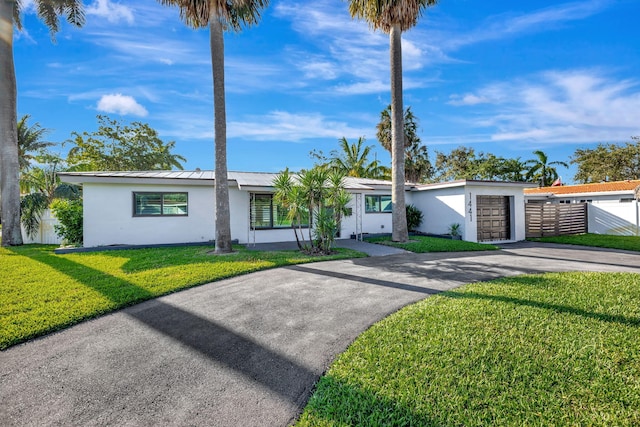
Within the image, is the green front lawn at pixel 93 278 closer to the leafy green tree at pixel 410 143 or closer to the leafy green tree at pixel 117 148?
the leafy green tree at pixel 410 143

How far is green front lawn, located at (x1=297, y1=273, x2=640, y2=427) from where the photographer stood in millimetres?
2418

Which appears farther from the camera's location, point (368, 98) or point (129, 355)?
point (368, 98)

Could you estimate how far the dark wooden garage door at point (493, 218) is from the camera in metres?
14.7

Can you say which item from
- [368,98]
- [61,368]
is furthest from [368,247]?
[368,98]

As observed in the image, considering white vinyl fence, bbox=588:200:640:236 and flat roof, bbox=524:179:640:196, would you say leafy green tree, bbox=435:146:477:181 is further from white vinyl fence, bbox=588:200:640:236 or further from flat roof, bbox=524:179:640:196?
white vinyl fence, bbox=588:200:640:236

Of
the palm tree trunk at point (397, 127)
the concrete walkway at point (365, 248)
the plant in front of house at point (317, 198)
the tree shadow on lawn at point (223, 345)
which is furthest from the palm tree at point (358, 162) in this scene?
the tree shadow on lawn at point (223, 345)

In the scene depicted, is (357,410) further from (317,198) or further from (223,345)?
(317,198)

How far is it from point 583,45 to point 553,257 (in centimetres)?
1077

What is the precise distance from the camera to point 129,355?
3543 millimetres

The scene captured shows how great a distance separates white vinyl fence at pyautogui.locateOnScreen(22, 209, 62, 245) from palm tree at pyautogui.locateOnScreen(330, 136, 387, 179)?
72.2ft

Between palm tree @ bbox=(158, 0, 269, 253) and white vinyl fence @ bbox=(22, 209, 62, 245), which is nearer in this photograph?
palm tree @ bbox=(158, 0, 269, 253)

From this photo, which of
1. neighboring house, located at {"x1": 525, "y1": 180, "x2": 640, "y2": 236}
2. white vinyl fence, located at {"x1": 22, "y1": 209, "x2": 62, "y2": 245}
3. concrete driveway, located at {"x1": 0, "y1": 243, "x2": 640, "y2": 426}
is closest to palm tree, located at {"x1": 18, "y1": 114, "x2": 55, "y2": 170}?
white vinyl fence, located at {"x1": 22, "y1": 209, "x2": 62, "y2": 245}

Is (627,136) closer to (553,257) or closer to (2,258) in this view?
(553,257)

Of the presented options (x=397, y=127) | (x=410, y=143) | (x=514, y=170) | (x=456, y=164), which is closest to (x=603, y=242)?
(x=397, y=127)
